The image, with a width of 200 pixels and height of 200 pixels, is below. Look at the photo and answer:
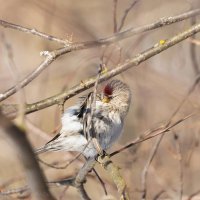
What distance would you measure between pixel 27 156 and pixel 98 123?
1.93 metres

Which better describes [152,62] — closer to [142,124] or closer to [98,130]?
[142,124]

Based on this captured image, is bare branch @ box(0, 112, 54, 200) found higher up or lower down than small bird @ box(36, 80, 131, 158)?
lower down

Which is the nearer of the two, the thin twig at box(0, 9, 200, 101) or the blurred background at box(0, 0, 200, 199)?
the thin twig at box(0, 9, 200, 101)

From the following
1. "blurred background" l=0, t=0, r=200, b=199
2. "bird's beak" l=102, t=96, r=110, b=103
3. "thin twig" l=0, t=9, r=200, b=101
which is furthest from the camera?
"blurred background" l=0, t=0, r=200, b=199

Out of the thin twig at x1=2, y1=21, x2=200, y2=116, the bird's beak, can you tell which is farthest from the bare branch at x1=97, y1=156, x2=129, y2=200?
the bird's beak

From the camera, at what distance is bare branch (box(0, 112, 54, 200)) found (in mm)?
833

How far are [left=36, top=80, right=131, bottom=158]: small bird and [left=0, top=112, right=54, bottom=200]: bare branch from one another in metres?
1.76

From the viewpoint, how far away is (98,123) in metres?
2.77

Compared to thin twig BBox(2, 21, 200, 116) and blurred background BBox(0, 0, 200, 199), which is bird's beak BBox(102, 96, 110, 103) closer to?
blurred background BBox(0, 0, 200, 199)

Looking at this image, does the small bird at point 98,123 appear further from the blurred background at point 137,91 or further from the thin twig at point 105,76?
the thin twig at point 105,76

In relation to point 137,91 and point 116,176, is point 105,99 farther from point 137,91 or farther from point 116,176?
point 137,91

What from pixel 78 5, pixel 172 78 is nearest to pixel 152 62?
pixel 172 78

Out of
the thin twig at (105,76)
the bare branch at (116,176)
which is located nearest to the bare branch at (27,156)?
the bare branch at (116,176)

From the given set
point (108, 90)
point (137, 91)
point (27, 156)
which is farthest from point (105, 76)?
point (137, 91)
